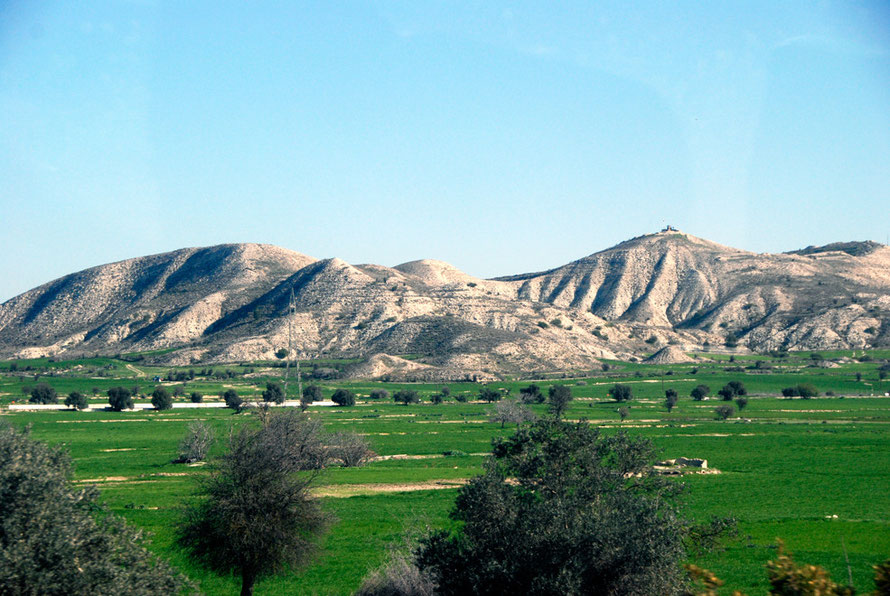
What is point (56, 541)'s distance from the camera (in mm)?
18453

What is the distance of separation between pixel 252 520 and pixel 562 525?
43.7 ft

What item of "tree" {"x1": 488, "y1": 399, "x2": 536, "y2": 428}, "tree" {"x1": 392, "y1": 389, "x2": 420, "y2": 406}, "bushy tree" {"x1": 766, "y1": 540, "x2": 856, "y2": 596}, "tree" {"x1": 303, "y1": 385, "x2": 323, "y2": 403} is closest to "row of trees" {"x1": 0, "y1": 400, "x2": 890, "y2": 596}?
"bushy tree" {"x1": 766, "y1": 540, "x2": 856, "y2": 596}

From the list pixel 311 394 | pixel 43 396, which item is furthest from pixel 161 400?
pixel 311 394

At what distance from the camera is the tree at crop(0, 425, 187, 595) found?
1817 centimetres

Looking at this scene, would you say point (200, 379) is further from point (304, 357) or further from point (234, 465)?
point (234, 465)

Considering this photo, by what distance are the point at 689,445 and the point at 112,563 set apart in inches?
2547

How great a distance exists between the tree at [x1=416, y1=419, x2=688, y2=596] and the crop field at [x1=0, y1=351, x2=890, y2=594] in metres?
4.75

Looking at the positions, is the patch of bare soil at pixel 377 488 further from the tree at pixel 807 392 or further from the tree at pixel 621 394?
the tree at pixel 807 392

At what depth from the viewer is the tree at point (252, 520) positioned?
98.9 feet

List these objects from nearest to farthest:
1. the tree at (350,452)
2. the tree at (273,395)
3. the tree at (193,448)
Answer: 1. the tree at (350,452)
2. the tree at (193,448)
3. the tree at (273,395)

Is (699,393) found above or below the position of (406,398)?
above

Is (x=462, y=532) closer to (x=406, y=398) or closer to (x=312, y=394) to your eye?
(x=406, y=398)

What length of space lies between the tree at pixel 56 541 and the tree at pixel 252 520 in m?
8.87

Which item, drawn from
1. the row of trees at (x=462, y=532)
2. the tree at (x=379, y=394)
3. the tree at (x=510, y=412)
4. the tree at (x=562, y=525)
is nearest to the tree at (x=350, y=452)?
the tree at (x=510, y=412)
